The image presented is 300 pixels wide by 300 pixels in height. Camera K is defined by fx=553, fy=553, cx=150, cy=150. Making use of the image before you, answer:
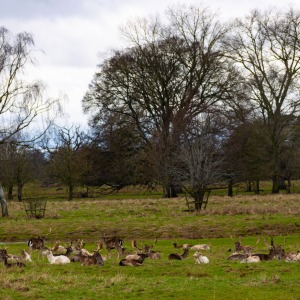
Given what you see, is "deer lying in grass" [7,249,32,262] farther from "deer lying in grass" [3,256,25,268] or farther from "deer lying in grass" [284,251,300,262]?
"deer lying in grass" [284,251,300,262]

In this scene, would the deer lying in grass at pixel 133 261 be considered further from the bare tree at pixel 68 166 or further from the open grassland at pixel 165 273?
the bare tree at pixel 68 166

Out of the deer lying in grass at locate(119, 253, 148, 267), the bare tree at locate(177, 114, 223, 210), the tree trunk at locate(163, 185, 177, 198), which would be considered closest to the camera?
the deer lying in grass at locate(119, 253, 148, 267)

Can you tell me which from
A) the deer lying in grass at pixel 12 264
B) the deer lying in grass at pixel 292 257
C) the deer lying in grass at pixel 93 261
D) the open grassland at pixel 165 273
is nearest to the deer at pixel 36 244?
the open grassland at pixel 165 273

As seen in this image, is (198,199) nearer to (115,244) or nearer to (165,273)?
(115,244)

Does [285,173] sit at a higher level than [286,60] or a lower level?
lower

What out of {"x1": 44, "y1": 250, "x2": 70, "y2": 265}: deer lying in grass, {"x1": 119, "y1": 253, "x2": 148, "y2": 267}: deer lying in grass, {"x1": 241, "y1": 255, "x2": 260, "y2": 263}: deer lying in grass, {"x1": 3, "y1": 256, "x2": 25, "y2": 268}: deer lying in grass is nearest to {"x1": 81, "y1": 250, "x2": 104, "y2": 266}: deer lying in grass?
{"x1": 119, "y1": 253, "x2": 148, "y2": 267}: deer lying in grass

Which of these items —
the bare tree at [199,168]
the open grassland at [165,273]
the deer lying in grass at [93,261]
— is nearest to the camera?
the open grassland at [165,273]

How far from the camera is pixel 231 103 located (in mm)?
57469

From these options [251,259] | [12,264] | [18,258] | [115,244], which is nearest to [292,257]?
[251,259]

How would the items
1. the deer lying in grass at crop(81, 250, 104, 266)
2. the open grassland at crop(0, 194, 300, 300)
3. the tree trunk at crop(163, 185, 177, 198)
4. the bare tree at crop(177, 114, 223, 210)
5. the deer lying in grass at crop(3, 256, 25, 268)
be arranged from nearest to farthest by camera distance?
the open grassland at crop(0, 194, 300, 300), the deer lying in grass at crop(3, 256, 25, 268), the deer lying in grass at crop(81, 250, 104, 266), the bare tree at crop(177, 114, 223, 210), the tree trunk at crop(163, 185, 177, 198)

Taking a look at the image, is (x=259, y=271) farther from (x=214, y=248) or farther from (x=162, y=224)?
(x=162, y=224)

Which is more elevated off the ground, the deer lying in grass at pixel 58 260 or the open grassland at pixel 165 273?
the deer lying in grass at pixel 58 260

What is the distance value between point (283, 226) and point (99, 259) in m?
13.2

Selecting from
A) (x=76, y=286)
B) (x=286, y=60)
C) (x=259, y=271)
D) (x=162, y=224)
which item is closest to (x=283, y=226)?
(x=162, y=224)
